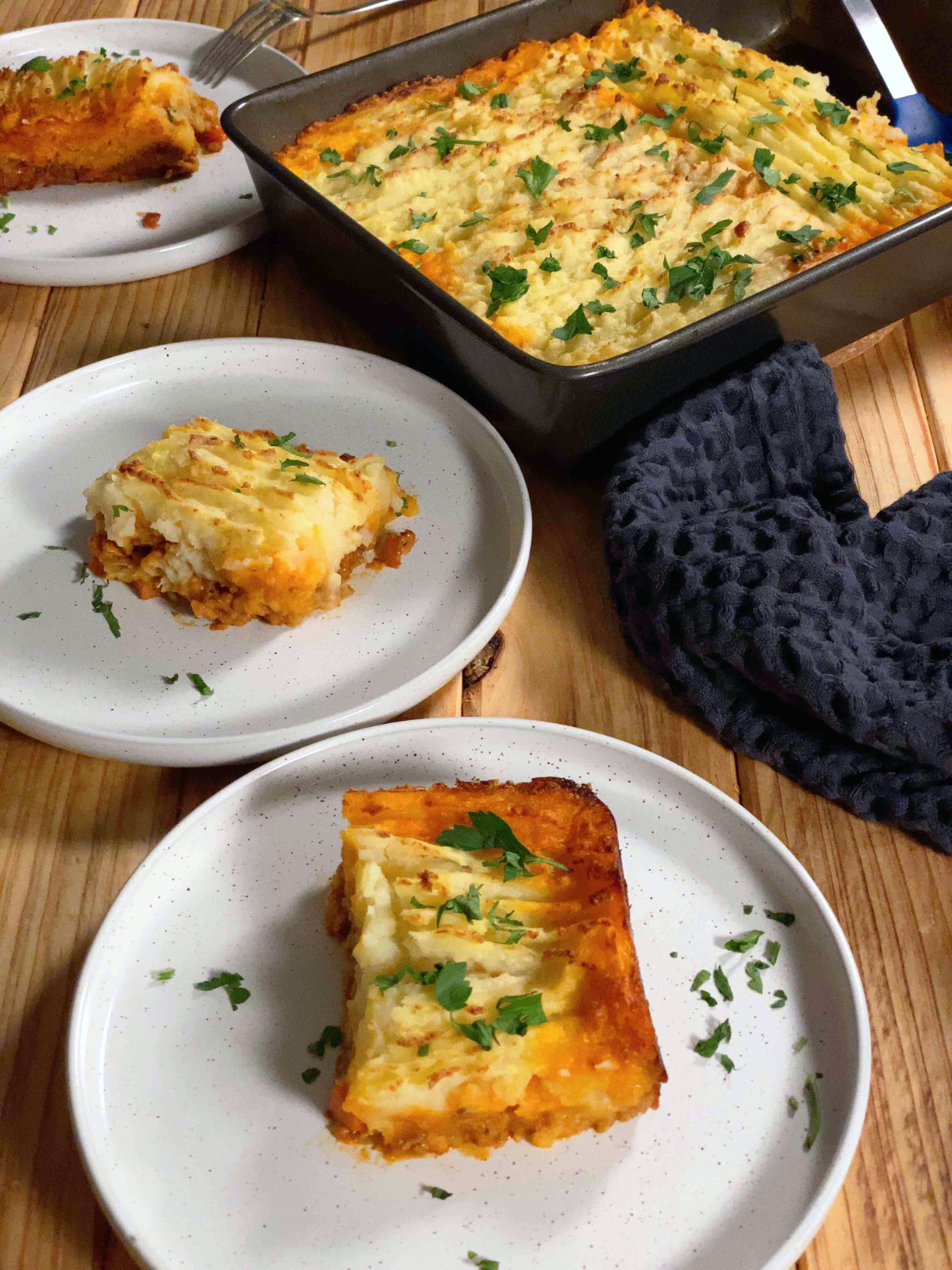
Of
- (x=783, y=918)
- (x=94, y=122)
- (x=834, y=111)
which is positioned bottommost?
(x=783, y=918)

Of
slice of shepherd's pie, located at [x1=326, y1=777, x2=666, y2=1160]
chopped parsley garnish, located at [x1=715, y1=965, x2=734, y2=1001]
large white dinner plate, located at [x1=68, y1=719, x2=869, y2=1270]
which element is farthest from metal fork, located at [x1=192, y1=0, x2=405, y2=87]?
chopped parsley garnish, located at [x1=715, y1=965, x2=734, y2=1001]

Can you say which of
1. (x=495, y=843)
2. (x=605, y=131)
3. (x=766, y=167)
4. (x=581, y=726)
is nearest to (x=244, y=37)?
(x=605, y=131)

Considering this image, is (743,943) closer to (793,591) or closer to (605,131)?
(793,591)

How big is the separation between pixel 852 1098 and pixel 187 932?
0.87m

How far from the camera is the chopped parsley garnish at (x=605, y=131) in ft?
8.75

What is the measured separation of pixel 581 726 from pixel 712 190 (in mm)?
1249

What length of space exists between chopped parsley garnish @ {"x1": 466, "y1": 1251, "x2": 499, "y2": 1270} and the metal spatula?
2756mm

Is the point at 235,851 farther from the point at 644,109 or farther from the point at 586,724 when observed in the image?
the point at 644,109

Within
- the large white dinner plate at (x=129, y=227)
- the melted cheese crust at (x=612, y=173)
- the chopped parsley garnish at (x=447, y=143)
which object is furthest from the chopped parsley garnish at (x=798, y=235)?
the large white dinner plate at (x=129, y=227)

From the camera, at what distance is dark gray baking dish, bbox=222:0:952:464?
2072 millimetres

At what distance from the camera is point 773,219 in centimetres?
245

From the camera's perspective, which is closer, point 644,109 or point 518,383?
point 518,383

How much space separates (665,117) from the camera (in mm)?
2762

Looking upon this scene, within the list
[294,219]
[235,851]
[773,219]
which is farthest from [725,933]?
[294,219]
